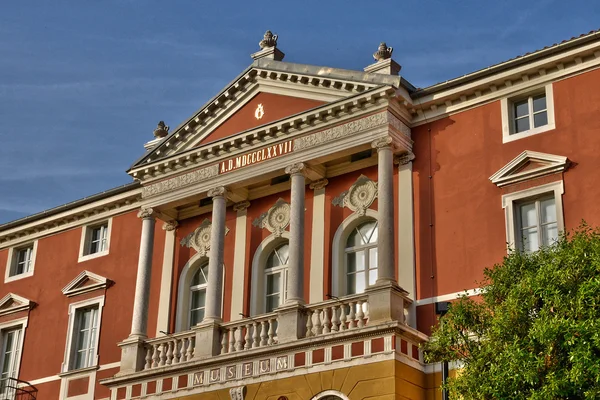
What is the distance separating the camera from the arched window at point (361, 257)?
84.3 ft

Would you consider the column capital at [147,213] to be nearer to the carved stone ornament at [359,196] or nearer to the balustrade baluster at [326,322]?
the carved stone ornament at [359,196]

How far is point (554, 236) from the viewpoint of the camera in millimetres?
22906

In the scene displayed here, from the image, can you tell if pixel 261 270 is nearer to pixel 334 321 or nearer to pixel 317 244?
pixel 317 244

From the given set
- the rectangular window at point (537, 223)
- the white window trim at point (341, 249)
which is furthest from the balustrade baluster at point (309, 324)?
the rectangular window at point (537, 223)

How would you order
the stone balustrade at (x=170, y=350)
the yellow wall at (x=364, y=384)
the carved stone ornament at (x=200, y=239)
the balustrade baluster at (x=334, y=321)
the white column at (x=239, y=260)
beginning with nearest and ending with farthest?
the yellow wall at (x=364, y=384) → the balustrade baluster at (x=334, y=321) → the stone balustrade at (x=170, y=350) → the white column at (x=239, y=260) → the carved stone ornament at (x=200, y=239)

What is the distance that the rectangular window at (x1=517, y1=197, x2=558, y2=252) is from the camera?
23.1 metres

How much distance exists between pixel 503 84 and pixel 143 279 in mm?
10694

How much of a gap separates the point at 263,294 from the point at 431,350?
26.0 ft

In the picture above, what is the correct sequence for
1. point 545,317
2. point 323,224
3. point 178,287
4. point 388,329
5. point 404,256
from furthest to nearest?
point 178,287, point 323,224, point 404,256, point 388,329, point 545,317

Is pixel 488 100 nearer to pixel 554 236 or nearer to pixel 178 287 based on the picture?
pixel 554 236

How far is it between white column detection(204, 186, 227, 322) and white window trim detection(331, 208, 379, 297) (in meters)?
2.90

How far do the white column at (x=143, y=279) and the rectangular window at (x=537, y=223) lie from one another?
33.5 ft

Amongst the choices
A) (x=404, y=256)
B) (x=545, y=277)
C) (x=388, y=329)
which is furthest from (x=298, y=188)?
(x=545, y=277)

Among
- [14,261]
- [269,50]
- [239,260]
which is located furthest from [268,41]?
[14,261]
